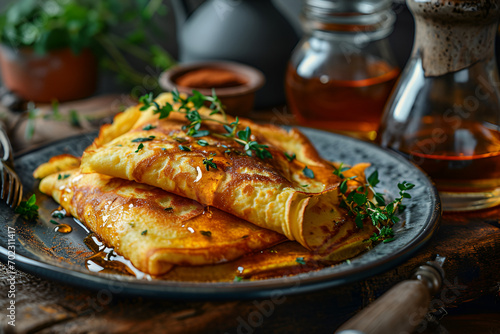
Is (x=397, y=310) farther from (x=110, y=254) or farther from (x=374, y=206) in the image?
(x=110, y=254)

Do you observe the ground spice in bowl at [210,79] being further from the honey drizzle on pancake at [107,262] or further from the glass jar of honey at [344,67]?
the honey drizzle on pancake at [107,262]

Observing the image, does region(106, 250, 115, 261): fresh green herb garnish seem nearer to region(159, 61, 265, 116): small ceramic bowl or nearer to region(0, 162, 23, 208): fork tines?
region(0, 162, 23, 208): fork tines

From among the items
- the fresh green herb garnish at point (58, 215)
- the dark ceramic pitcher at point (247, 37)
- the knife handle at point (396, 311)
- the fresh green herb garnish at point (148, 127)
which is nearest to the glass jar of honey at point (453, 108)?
the knife handle at point (396, 311)

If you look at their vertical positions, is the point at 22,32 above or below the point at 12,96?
above

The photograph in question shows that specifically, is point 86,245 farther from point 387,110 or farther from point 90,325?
point 387,110

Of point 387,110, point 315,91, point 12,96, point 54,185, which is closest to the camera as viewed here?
point 54,185

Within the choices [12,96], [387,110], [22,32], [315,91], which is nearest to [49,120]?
[12,96]

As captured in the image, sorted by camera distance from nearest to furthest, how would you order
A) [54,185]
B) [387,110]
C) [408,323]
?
[408,323], [54,185], [387,110]
